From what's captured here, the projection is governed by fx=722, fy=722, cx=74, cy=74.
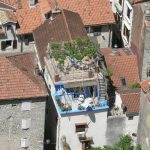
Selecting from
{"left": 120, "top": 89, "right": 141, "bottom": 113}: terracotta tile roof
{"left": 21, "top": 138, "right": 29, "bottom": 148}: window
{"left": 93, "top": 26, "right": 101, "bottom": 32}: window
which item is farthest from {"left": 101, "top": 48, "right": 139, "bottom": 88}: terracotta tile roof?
{"left": 21, "top": 138, "right": 29, "bottom": 148}: window

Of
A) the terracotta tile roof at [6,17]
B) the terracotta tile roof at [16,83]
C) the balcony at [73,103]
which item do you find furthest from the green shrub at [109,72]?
the terracotta tile roof at [6,17]

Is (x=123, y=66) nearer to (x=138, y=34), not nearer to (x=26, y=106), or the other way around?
(x=138, y=34)

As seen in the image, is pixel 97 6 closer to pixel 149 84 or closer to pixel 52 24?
pixel 52 24

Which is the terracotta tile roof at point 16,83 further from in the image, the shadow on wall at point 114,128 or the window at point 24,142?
the shadow on wall at point 114,128

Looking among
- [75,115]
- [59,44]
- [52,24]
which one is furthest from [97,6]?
[75,115]

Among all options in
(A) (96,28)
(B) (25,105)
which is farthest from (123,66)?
(B) (25,105)

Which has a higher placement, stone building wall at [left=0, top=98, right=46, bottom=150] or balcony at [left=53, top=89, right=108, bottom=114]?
balcony at [left=53, top=89, right=108, bottom=114]

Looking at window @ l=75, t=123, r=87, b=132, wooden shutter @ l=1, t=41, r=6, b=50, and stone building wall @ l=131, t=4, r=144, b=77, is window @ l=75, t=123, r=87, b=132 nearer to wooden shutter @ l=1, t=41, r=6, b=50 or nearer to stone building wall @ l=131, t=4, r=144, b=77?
stone building wall @ l=131, t=4, r=144, b=77

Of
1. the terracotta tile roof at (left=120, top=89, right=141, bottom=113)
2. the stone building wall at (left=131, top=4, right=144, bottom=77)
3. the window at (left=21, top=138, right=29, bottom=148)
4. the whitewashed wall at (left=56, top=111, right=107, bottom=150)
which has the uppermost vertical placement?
the stone building wall at (left=131, top=4, right=144, bottom=77)
